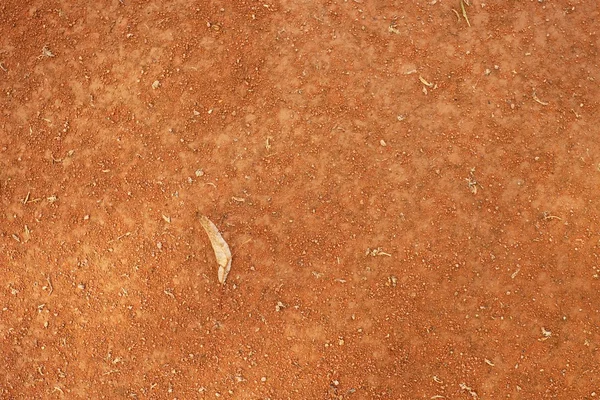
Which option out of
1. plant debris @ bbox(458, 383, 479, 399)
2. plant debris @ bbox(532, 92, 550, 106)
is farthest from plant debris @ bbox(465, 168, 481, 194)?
plant debris @ bbox(458, 383, 479, 399)

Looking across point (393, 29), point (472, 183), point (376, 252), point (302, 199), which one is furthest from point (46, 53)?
point (472, 183)

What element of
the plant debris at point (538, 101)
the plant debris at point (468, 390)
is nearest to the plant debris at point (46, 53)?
the plant debris at point (538, 101)

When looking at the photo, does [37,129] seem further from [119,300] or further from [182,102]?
[119,300]

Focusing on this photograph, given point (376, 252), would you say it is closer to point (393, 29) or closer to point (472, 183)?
point (472, 183)

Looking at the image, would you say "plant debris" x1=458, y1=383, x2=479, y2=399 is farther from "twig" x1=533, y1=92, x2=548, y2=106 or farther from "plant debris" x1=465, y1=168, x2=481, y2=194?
"twig" x1=533, y1=92, x2=548, y2=106

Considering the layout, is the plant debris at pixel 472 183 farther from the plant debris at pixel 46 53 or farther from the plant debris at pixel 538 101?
the plant debris at pixel 46 53

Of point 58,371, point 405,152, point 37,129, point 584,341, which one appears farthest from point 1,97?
point 584,341
